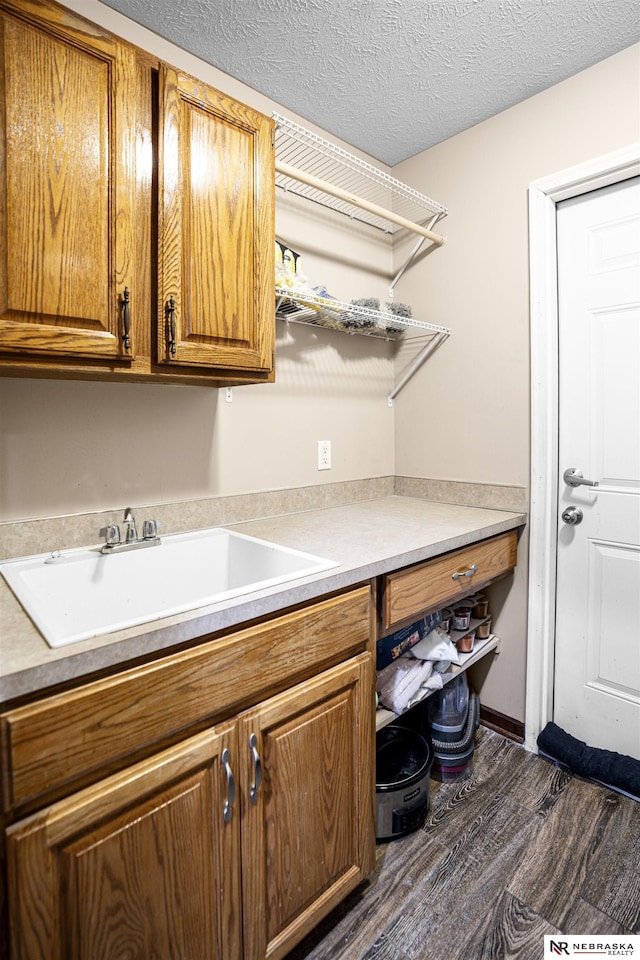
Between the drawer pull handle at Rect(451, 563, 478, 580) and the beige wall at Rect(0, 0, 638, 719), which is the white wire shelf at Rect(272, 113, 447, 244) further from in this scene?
the drawer pull handle at Rect(451, 563, 478, 580)

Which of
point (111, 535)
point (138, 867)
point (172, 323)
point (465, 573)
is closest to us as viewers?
point (138, 867)

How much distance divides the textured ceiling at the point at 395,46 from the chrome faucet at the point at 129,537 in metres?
1.44

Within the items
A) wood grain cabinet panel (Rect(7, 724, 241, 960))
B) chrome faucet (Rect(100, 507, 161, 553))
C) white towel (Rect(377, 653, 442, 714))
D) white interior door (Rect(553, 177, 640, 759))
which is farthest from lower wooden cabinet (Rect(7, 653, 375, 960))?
white interior door (Rect(553, 177, 640, 759))

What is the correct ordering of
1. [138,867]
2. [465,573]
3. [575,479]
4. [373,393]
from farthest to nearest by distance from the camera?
[373,393] < [575,479] < [465,573] < [138,867]

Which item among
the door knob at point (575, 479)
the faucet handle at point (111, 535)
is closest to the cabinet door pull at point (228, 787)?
the faucet handle at point (111, 535)

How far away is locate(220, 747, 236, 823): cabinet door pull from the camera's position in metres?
0.96

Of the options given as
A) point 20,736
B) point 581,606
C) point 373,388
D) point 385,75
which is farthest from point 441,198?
point 20,736

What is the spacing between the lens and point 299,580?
110cm

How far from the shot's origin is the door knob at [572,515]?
1840 millimetres

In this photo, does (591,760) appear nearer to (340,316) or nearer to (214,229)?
(340,316)

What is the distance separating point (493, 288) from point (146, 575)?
5.40ft

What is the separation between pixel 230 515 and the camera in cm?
174

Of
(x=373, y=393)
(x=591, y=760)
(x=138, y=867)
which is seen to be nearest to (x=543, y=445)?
(x=373, y=393)

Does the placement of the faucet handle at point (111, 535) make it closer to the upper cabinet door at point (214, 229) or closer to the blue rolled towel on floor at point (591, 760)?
the upper cabinet door at point (214, 229)
